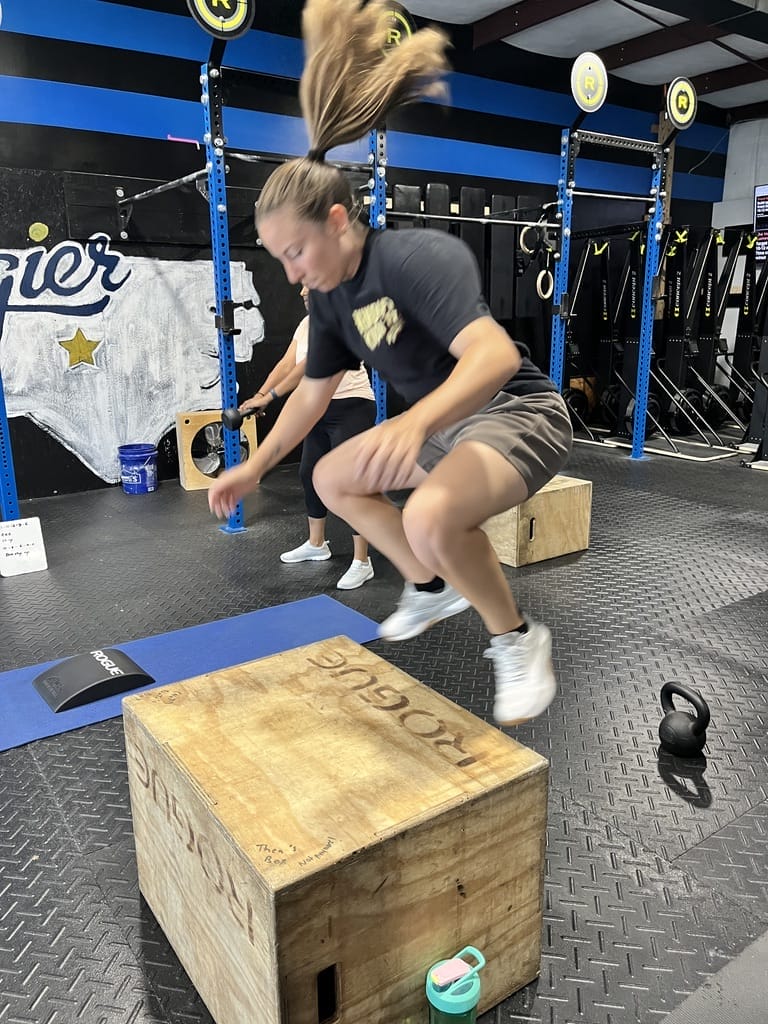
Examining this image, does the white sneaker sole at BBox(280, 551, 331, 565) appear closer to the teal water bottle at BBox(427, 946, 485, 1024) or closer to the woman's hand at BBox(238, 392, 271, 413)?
the woman's hand at BBox(238, 392, 271, 413)

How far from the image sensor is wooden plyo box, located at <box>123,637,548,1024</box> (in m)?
1.06

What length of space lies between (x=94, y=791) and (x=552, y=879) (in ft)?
3.73

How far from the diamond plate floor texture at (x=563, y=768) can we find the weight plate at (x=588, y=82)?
3.07 meters

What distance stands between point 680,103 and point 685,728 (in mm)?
5415

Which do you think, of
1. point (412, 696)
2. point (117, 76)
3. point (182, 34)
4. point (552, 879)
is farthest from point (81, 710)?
point (182, 34)

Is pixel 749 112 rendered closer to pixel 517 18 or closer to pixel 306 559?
pixel 517 18

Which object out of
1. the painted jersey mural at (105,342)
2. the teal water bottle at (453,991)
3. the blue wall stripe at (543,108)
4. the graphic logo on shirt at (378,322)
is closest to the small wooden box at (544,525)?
the graphic logo on shirt at (378,322)

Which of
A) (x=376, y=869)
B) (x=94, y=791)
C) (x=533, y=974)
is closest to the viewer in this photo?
(x=376, y=869)

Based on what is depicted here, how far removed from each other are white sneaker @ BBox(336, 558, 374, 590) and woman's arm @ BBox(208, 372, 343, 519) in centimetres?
167

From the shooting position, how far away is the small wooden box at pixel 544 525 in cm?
364

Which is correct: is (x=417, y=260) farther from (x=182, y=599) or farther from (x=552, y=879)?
(x=182, y=599)

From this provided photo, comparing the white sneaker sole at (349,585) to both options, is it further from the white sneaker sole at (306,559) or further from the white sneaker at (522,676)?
the white sneaker at (522,676)

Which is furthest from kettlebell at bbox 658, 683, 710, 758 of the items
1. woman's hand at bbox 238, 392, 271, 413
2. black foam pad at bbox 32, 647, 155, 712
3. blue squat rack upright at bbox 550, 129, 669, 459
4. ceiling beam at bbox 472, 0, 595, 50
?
ceiling beam at bbox 472, 0, 595, 50

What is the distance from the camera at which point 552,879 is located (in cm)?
162
